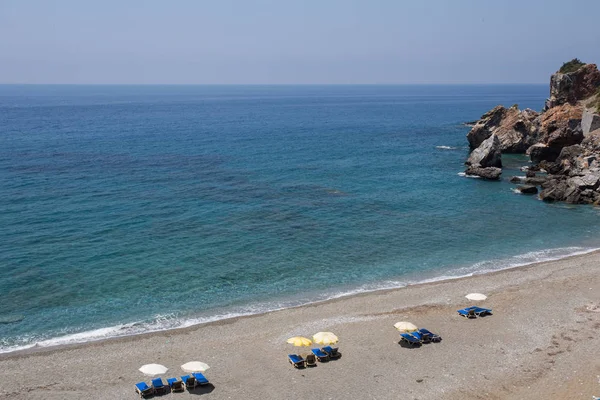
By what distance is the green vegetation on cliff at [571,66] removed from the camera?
95.7 metres

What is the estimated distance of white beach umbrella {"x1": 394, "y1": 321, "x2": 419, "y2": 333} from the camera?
3066cm

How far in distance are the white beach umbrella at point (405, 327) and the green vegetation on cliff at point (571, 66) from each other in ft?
270

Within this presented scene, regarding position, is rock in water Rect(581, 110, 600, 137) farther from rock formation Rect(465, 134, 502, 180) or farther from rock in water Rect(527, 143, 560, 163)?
rock formation Rect(465, 134, 502, 180)

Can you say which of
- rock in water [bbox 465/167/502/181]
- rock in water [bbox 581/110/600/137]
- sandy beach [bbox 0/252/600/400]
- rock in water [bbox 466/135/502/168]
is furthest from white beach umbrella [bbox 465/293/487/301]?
rock in water [bbox 581/110/600/137]

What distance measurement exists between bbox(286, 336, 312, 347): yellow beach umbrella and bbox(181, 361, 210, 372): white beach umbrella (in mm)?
4939

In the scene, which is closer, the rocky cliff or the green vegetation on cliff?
the rocky cliff

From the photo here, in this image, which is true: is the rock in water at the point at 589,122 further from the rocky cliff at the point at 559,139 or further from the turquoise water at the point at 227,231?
the turquoise water at the point at 227,231

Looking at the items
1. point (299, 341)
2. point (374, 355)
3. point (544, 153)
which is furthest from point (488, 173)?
point (299, 341)

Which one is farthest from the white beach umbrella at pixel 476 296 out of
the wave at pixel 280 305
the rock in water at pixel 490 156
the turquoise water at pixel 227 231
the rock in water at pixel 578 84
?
the rock in water at pixel 578 84

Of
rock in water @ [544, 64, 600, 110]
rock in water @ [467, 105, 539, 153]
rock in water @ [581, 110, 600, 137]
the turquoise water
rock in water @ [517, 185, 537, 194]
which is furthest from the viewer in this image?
rock in water @ [467, 105, 539, 153]

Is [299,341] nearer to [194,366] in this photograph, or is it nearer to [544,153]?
[194,366]

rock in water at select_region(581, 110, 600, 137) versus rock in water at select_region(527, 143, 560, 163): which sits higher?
rock in water at select_region(581, 110, 600, 137)

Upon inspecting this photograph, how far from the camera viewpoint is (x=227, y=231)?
49.4 metres

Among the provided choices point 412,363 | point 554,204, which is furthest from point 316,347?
point 554,204
